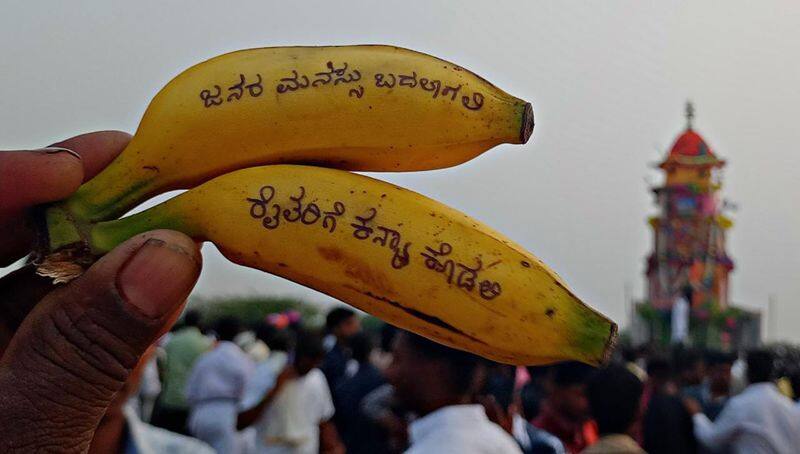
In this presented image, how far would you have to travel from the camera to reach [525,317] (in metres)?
1.56

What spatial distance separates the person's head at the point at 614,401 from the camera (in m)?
3.79

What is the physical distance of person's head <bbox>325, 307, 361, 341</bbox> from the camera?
7988mm

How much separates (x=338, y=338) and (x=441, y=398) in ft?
15.6

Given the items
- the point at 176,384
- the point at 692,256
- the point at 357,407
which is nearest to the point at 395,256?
the point at 357,407

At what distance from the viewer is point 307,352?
244 inches

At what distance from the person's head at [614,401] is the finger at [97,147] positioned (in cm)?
259

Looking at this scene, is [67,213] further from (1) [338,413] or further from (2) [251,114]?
(1) [338,413]

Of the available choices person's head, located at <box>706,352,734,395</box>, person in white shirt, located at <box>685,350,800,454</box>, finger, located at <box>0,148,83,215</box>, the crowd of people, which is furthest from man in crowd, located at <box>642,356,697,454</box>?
finger, located at <box>0,148,83,215</box>

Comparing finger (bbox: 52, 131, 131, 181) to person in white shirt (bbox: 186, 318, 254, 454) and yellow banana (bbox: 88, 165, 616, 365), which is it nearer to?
yellow banana (bbox: 88, 165, 616, 365)

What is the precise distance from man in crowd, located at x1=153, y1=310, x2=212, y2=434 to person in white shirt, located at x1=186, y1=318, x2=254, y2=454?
142 cm

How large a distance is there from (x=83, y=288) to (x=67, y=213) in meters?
0.16

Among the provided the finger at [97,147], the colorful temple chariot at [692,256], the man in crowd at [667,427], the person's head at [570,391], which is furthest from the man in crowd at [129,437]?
the colorful temple chariot at [692,256]

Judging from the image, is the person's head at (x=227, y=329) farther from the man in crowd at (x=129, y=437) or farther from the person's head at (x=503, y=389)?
the man in crowd at (x=129, y=437)

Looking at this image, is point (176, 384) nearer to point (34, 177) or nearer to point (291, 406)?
point (291, 406)
